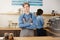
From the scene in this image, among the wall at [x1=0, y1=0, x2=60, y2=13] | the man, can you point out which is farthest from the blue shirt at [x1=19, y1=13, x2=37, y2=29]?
the wall at [x1=0, y1=0, x2=60, y2=13]

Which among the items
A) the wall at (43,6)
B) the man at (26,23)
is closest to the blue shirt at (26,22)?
the man at (26,23)

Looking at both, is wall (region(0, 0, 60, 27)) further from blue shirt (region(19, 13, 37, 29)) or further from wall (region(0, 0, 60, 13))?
blue shirt (region(19, 13, 37, 29))

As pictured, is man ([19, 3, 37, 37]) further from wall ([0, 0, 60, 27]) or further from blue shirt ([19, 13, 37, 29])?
wall ([0, 0, 60, 27])

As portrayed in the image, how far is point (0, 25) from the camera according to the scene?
5527mm

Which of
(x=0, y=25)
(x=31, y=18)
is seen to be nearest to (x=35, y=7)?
(x=0, y=25)

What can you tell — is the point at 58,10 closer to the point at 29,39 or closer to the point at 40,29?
the point at 40,29

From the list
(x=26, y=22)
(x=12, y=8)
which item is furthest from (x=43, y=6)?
(x=26, y=22)

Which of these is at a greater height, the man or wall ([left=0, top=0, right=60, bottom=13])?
wall ([left=0, top=0, right=60, bottom=13])

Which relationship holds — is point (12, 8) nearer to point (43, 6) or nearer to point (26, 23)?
point (43, 6)

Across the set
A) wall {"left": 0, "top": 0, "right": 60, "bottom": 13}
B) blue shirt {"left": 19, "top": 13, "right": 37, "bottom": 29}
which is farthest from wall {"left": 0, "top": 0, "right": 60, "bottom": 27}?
blue shirt {"left": 19, "top": 13, "right": 37, "bottom": 29}

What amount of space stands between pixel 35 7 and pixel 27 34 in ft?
7.23

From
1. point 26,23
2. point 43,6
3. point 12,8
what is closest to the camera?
point 26,23

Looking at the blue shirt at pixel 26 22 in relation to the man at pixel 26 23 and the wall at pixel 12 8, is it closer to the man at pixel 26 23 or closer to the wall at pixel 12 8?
the man at pixel 26 23

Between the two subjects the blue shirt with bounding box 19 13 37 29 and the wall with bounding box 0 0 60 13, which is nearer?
the blue shirt with bounding box 19 13 37 29
